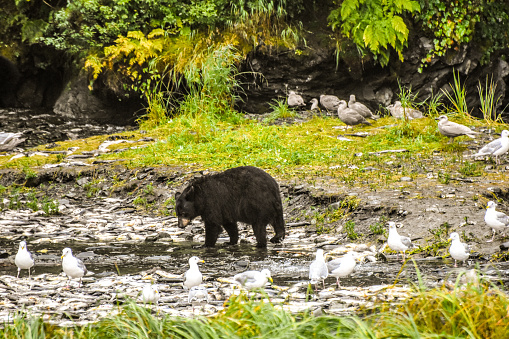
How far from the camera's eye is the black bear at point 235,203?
7.89 metres

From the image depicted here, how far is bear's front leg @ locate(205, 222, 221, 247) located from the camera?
8109 millimetres

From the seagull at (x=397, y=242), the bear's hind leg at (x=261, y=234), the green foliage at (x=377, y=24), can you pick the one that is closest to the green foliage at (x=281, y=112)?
the green foliage at (x=377, y=24)

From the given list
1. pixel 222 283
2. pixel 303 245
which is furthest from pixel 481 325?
pixel 303 245

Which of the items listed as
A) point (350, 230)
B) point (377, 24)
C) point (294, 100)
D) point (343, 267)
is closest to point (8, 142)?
point (294, 100)

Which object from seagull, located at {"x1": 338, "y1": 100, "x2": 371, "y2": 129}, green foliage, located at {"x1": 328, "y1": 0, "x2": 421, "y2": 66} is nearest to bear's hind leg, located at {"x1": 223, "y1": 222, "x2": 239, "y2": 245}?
seagull, located at {"x1": 338, "y1": 100, "x2": 371, "y2": 129}

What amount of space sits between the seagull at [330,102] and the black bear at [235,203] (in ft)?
28.4

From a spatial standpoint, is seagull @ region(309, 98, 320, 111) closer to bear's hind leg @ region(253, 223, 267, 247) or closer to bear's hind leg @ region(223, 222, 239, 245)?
bear's hind leg @ region(223, 222, 239, 245)

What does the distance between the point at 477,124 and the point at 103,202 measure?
8.63 m

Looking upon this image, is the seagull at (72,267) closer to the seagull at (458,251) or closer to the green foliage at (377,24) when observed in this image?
the seagull at (458,251)

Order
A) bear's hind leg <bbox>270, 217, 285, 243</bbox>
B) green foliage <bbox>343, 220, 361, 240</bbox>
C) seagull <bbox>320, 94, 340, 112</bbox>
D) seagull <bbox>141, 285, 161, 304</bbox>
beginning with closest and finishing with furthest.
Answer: seagull <bbox>141, 285, 161, 304</bbox>
green foliage <bbox>343, 220, 361, 240</bbox>
bear's hind leg <bbox>270, 217, 285, 243</bbox>
seagull <bbox>320, 94, 340, 112</bbox>

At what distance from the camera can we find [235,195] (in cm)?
805

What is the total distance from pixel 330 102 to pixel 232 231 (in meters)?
8.79

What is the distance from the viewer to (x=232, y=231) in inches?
328

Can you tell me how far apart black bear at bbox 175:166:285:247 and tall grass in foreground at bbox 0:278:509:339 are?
12.1ft
